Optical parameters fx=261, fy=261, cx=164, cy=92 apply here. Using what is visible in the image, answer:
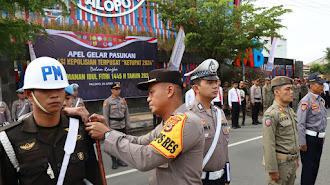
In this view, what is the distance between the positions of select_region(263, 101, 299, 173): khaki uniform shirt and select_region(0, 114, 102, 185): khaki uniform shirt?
7.46ft

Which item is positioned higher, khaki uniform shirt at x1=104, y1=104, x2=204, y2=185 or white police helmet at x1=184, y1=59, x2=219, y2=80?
white police helmet at x1=184, y1=59, x2=219, y2=80

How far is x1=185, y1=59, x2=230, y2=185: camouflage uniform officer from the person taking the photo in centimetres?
285

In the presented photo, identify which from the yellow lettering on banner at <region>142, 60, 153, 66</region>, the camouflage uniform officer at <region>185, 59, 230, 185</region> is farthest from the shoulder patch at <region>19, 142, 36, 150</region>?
the yellow lettering on banner at <region>142, 60, 153, 66</region>

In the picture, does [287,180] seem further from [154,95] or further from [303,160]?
[154,95]

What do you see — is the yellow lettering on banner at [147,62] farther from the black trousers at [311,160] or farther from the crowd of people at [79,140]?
the crowd of people at [79,140]

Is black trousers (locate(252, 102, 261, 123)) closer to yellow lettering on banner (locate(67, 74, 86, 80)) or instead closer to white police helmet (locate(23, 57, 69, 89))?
yellow lettering on banner (locate(67, 74, 86, 80))

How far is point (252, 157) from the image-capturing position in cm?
615

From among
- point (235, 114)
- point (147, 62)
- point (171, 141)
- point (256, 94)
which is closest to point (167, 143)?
point (171, 141)

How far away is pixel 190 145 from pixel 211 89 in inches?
61.6

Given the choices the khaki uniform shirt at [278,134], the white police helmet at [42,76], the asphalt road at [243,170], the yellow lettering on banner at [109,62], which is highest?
the yellow lettering on banner at [109,62]

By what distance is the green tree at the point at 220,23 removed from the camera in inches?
447

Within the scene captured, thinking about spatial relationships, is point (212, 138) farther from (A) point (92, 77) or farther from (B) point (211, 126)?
(A) point (92, 77)

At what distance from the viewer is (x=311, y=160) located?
3.88 meters

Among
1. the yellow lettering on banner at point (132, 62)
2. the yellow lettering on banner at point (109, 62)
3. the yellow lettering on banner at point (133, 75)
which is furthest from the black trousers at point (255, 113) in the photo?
the yellow lettering on banner at point (109, 62)
